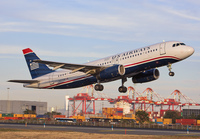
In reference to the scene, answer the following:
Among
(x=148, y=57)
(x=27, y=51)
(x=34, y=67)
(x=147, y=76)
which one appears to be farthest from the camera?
(x=27, y=51)

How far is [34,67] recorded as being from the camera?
213ft

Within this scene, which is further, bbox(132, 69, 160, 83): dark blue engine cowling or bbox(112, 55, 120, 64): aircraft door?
bbox(132, 69, 160, 83): dark blue engine cowling

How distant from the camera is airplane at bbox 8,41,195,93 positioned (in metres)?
46.6

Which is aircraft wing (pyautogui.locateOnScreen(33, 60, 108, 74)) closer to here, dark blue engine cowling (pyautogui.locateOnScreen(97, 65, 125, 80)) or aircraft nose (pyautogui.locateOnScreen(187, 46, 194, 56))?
dark blue engine cowling (pyautogui.locateOnScreen(97, 65, 125, 80))

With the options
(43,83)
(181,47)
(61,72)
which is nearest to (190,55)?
(181,47)

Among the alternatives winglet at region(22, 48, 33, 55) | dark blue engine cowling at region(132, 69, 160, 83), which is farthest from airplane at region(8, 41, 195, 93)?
winglet at region(22, 48, 33, 55)

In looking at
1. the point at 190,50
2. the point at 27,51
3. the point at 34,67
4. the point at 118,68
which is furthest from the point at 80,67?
the point at 27,51

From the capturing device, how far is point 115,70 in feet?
160

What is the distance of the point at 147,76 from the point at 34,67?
23.5 meters

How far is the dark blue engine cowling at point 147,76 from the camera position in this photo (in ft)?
178

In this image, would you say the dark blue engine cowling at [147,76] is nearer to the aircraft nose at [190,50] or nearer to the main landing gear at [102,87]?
the main landing gear at [102,87]

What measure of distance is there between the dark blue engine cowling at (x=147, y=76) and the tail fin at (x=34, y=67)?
17.3 meters

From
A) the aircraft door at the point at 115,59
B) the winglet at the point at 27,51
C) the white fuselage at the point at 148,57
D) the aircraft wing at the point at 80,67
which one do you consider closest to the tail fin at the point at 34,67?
the winglet at the point at 27,51

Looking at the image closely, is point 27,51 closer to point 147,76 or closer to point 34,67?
point 34,67
